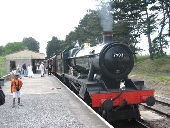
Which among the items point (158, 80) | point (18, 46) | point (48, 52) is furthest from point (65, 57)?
point (18, 46)

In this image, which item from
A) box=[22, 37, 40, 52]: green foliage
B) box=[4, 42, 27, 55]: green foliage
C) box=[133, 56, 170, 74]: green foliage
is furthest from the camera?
box=[4, 42, 27, 55]: green foliage

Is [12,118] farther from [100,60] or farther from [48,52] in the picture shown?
[48,52]

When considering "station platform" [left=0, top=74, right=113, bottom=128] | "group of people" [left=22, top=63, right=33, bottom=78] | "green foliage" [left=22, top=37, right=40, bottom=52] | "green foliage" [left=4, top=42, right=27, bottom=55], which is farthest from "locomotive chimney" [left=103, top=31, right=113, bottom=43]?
"green foliage" [left=4, top=42, right=27, bottom=55]

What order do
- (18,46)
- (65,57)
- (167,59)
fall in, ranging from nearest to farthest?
(65,57), (167,59), (18,46)

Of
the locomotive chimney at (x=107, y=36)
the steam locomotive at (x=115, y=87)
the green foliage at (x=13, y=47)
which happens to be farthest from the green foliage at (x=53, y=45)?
the steam locomotive at (x=115, y=87)

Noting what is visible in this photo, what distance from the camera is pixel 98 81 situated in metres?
10.3

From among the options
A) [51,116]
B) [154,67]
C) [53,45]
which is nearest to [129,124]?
[51,116]

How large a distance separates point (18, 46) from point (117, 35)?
117 meters

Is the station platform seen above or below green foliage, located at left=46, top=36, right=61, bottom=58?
below

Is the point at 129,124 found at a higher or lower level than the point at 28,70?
lower

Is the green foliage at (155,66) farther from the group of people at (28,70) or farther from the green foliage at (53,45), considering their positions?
the green foliage at (53,45)

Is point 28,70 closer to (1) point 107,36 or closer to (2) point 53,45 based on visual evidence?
(1) point 107,36

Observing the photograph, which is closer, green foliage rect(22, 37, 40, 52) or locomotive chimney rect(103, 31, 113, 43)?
locomotive chimney rect(103, 31, 113, 43)

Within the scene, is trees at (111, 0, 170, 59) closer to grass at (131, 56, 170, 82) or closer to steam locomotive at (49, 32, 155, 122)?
grass at (131, 56, 170, 82)
